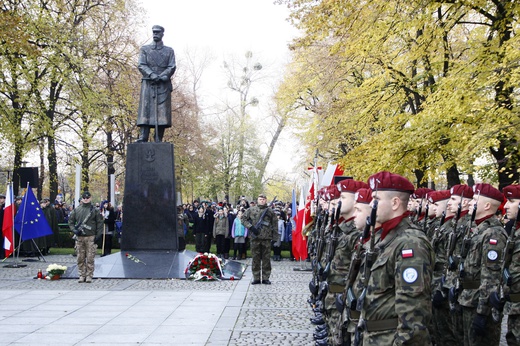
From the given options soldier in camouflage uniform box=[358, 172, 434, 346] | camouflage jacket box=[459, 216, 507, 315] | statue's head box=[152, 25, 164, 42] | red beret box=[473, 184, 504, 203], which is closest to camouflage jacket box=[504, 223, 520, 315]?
camouflage jacket box=[459, 216, 507, 315]

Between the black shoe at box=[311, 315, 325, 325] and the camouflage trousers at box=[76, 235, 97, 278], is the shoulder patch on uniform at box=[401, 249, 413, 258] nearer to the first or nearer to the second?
the black shoe at box=[311, 315, 325, 325]

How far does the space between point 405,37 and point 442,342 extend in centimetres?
1481

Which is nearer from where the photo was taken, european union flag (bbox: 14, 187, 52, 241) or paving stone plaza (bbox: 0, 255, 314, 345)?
paving stone plaza (bbox: 0, 255, 314, 345)

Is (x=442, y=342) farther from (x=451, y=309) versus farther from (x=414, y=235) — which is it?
(x=414, y=235)

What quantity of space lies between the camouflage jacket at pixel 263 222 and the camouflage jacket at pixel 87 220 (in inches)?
134

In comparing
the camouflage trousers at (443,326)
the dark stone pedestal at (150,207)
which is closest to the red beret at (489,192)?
the camouflage trousers at (443,326)

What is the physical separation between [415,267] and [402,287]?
14cm

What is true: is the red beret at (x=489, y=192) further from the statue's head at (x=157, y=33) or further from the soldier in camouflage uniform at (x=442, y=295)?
the statue's head at (x=157, y=33)

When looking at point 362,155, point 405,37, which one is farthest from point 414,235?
point 405,37

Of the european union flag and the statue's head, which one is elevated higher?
the statue's head

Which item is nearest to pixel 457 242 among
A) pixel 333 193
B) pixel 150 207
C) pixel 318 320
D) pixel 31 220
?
pixel 333 193

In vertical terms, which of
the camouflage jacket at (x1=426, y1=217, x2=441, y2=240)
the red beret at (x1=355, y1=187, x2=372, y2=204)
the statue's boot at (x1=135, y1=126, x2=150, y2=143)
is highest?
the statue's boot at (x1=135, y1=126, x2=150, y2=143)

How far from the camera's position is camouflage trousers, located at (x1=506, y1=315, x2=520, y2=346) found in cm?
594

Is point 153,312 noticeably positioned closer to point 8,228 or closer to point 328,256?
point 328,256
